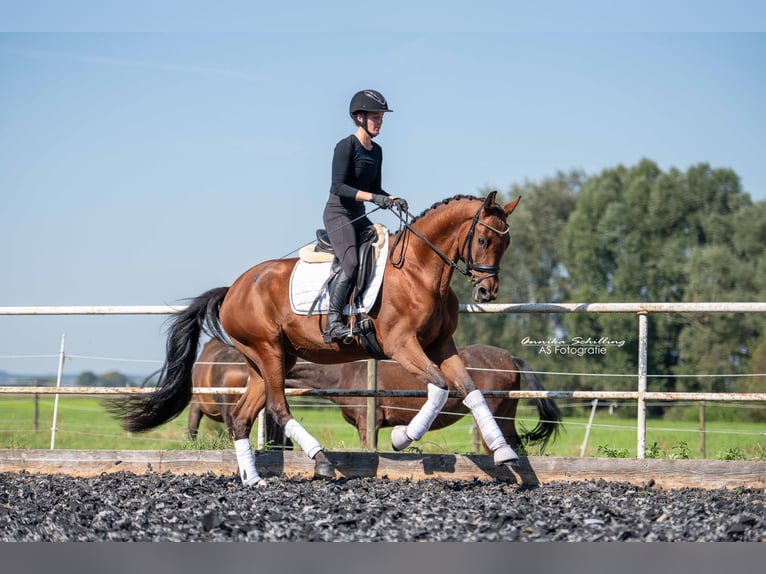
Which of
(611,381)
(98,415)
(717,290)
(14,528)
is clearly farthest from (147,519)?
(717,290)

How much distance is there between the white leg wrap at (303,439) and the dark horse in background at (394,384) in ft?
8.34

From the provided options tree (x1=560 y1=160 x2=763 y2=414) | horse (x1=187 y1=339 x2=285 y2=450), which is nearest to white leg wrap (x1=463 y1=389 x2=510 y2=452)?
horse (x1=187 y1=339 x2=285 y2=450)

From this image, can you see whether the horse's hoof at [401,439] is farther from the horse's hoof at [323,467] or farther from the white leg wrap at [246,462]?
the white leg wrap at [246,462]

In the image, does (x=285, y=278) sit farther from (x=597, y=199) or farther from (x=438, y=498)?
(x=597, y=199)

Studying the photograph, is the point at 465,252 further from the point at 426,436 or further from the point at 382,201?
the point at 426,436

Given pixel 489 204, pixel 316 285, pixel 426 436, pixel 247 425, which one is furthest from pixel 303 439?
pixel 426 436

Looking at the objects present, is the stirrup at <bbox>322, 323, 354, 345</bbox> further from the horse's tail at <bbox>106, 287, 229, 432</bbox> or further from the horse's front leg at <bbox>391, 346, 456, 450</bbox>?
the horse's tail at <bbox>106, 287, 229, 432</bbox>

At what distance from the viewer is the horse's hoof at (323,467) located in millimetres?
7137

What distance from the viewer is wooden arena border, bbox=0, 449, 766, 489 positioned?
22.8ft

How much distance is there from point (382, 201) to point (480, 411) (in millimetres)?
1907

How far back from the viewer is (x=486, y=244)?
679 cm

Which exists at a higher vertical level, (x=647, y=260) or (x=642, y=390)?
(x=647, y=260)

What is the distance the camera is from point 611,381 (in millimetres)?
27078

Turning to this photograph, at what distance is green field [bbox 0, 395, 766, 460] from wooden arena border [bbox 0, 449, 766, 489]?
0.42 meters
